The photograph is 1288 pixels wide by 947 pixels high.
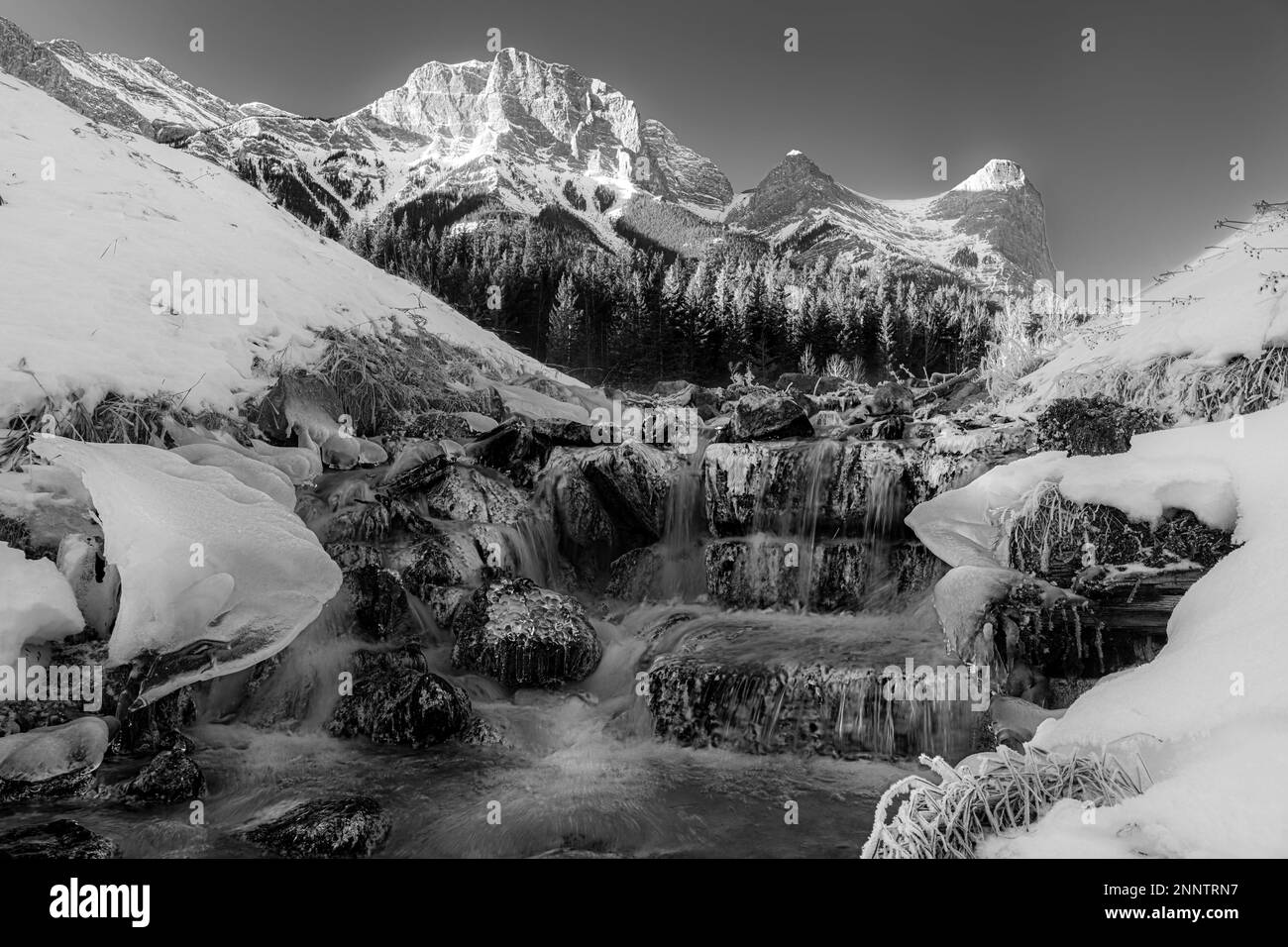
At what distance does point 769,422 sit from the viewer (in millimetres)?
13922

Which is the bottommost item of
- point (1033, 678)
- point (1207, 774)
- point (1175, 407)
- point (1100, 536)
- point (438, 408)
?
point (1033, 678)

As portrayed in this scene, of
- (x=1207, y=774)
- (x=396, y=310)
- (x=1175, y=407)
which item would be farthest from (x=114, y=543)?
(x=396, y=310)

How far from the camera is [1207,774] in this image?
3.18 meters

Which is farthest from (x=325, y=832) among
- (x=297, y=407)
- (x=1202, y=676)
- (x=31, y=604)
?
(x=297, y=407)

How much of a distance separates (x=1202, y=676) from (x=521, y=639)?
23.8ft

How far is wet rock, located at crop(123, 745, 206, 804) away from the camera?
648 cm

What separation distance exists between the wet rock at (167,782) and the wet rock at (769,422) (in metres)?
9.81

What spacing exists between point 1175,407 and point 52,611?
1172cm

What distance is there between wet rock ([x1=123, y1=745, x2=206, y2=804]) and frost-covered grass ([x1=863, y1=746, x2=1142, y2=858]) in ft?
20.3

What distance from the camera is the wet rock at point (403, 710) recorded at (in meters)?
8.09

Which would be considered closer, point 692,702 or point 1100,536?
point 1100,536

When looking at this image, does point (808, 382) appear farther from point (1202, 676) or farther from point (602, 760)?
point (1202, 676)
